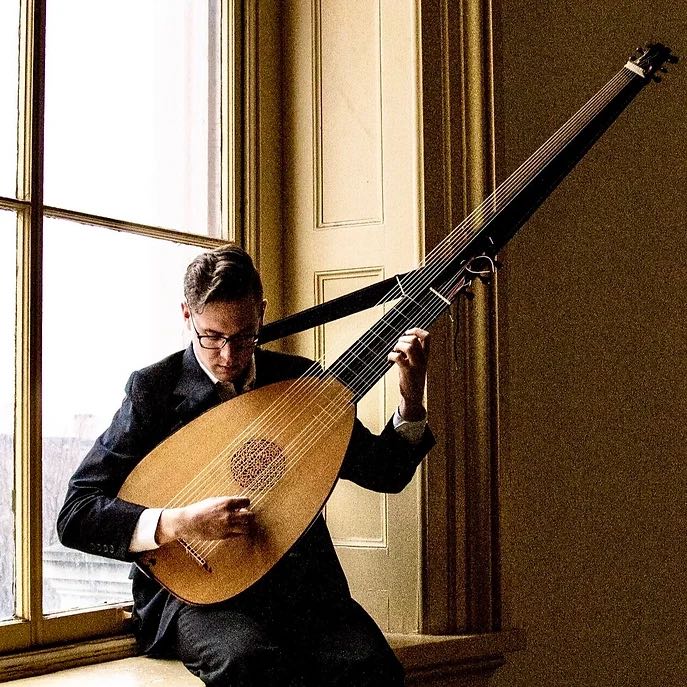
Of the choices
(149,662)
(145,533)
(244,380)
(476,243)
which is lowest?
(149,662)

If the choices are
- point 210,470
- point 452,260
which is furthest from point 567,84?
point 210,470

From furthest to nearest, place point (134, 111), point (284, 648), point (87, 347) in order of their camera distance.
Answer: point (134, 111) < point (87, 347) < point (284, 648)

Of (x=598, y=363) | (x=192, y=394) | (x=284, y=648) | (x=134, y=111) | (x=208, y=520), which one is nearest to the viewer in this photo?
(x=208, y=520)

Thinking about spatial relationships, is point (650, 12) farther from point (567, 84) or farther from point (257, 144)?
point (257, 144)

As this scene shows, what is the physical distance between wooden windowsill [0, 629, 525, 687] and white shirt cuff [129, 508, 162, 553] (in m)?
0.21

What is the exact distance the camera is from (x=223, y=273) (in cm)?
162

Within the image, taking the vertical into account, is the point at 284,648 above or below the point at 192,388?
below

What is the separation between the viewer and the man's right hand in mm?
1449

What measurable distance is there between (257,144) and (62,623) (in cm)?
100

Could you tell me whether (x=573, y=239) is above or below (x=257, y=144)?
below

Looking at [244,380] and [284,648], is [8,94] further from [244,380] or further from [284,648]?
[284,648]

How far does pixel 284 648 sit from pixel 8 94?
3.18ft

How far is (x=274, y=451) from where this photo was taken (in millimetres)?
1562

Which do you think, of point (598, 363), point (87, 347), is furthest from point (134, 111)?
point (598, 363)
